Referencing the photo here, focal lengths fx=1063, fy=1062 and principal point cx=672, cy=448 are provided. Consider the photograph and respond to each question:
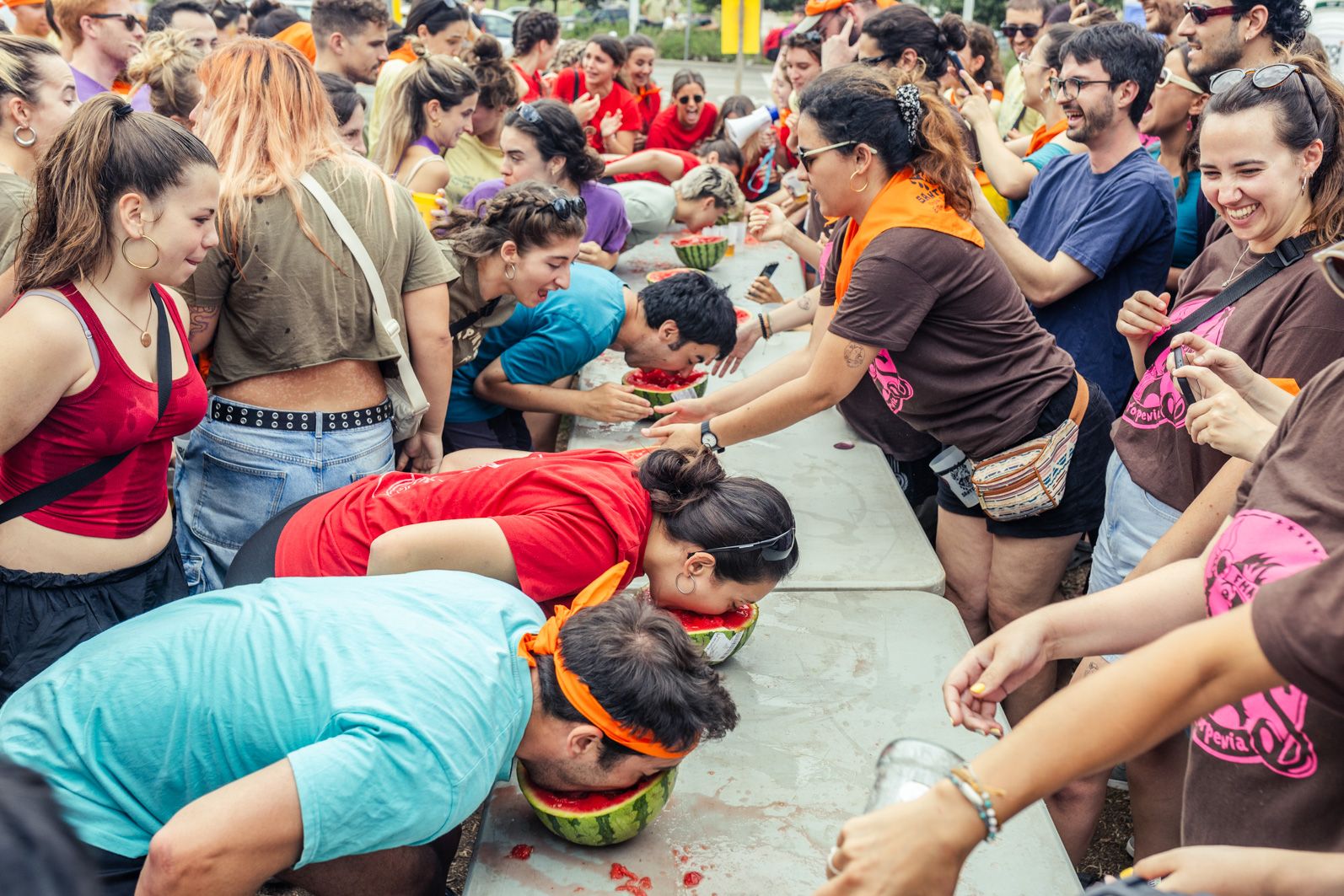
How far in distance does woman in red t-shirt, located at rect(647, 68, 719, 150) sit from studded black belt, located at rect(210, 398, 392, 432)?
519 cm

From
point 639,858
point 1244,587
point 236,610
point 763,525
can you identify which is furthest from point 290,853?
point 1244,587

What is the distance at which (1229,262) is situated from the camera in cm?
249

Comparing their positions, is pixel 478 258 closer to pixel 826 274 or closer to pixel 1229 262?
pixel 826 274

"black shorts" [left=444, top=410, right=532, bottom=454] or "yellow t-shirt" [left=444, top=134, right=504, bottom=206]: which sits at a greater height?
"yellow t-shirt" [left=444, top=134, right=504, bottom=206]

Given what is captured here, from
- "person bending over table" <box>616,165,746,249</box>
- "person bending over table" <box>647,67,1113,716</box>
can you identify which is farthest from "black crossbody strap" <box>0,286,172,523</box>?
"person bending over table" <box>616,165,746,249</box>

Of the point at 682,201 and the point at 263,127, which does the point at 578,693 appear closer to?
the point at 263,127

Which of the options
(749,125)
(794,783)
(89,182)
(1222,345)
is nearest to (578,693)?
A: (794,783)

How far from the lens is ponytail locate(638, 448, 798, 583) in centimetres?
238

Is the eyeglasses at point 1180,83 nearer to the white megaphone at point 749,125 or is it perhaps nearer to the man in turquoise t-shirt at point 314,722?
the man in turquoise t-shirt at point 314,722

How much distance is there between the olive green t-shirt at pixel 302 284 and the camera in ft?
8.63

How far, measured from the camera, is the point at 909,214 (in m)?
2.67

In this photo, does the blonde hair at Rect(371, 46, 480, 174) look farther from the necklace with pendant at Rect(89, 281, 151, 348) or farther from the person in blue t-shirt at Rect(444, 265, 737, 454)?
the necklace with pendant at Rect(89, 281, 151, 348)

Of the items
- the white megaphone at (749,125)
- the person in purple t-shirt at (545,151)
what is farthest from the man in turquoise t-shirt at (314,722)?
the white megaphone at (749,125)

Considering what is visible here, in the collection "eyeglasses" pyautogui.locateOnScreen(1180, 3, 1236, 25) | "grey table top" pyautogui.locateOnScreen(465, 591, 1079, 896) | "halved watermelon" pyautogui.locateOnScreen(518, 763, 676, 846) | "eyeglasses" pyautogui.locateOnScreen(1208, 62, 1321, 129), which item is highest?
"eyeglasses" pyautogui.locateOnScreen(1208, 62, 1321, 129)
